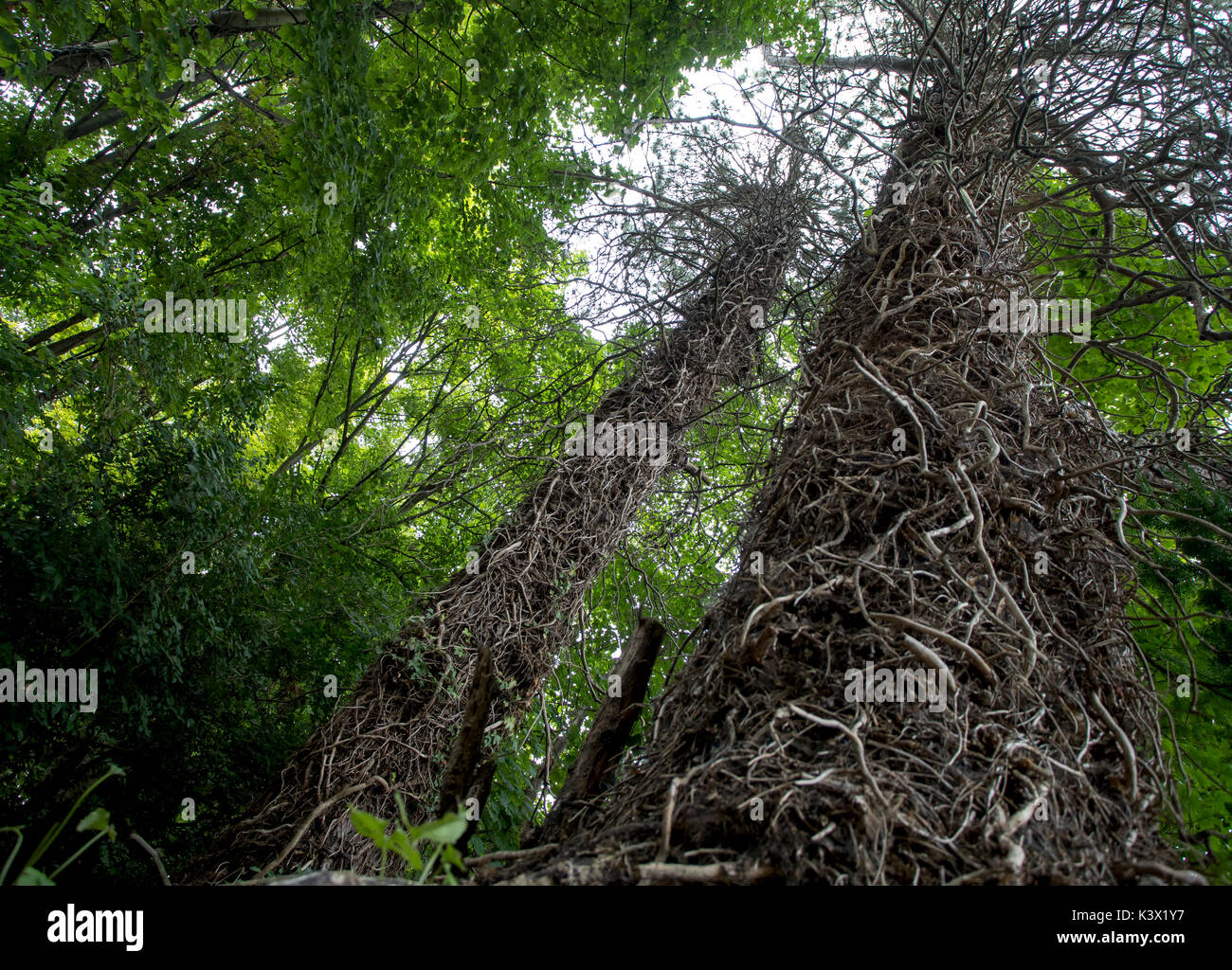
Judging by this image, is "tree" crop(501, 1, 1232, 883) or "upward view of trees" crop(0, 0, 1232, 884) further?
"upward view of trees" crop(0, 0, 1232, 884)

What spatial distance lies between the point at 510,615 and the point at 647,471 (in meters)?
1.23

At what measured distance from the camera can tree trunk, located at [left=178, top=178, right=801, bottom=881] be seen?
8.55ft

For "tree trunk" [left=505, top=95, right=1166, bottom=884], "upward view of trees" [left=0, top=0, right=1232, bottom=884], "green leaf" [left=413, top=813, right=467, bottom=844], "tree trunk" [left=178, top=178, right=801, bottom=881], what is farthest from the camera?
"tree trunk" [left=178, top=178, right=801, bottom=881]

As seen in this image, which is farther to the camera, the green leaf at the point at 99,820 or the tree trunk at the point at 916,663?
the tree trunk at the point at 916,663

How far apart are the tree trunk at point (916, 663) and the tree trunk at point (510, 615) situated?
1.49 m

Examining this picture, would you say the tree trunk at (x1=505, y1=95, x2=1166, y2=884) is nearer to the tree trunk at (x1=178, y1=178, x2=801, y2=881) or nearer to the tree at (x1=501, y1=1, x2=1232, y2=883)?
the tree at (x1=501, y1=1, x2=1232, y2=883)

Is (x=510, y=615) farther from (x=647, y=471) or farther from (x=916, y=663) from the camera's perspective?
(x=916, y=663)

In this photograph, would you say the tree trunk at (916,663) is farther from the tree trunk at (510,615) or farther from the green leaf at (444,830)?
the tree trunk at (510,615)

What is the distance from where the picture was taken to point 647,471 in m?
4.04

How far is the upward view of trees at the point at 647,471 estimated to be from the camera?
1.25 metres

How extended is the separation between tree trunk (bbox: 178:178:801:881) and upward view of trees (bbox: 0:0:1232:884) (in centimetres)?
2

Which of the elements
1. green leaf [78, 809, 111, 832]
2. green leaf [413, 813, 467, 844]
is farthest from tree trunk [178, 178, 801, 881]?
green leaf [413, 813, 467, 844]

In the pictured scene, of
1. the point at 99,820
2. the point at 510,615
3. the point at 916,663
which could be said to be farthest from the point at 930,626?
the point at 510,615

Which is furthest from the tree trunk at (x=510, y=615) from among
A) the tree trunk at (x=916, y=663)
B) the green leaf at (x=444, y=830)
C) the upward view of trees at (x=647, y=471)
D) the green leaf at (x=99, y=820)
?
the tree trunk at (x=916, y=663)
